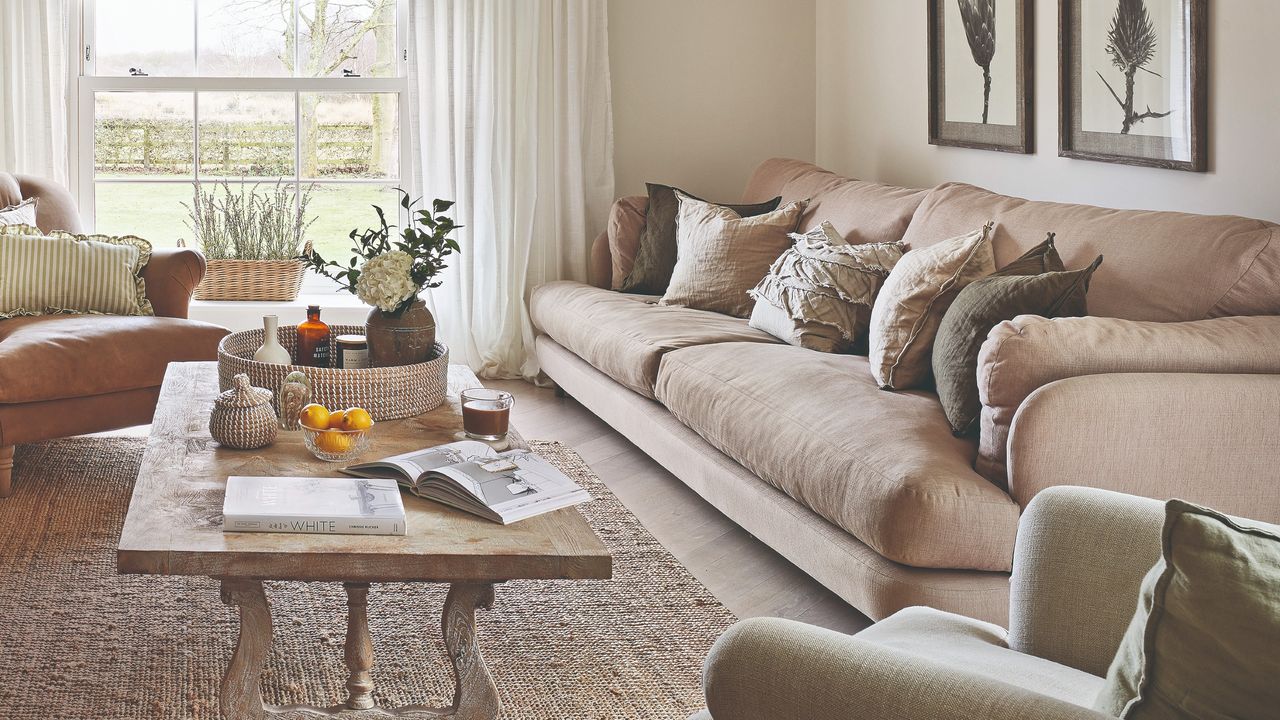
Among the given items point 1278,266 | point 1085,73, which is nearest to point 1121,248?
point 1278,266

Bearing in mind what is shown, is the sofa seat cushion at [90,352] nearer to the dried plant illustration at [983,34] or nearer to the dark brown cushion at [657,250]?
the dark brown cushion at [657,250]

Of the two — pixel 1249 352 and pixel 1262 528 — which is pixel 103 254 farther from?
pixel 1262 528

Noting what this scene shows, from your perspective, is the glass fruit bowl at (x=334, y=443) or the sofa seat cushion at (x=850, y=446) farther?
the sofa seat cushion at (x=850, y=446)

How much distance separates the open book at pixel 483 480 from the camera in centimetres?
188

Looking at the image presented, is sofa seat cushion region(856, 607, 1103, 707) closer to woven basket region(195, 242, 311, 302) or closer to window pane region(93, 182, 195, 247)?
woven basket region(195, 242, 311, 302)

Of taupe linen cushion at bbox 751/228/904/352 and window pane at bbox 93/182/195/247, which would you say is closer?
taupe linen cushion at bbox 751/228/904/352

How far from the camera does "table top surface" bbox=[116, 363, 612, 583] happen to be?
167 centimetres

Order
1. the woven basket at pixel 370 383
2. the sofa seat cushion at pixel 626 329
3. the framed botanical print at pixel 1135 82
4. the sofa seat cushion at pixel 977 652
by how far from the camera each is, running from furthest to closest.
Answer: the sofa seat cushion at pixel 626 329 → the framed botanical print at pixel 1135 82 → the woven basket at pixel 370 383 → the sofa seat cushion at pixel 977 652

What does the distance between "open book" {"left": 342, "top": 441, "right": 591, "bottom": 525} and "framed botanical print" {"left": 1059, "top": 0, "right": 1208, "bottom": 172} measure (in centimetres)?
209

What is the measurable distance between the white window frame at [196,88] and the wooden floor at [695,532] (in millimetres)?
1542

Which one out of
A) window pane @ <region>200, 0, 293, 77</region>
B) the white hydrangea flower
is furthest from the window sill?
the white hydrangea flower

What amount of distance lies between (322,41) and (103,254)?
1.69 meters

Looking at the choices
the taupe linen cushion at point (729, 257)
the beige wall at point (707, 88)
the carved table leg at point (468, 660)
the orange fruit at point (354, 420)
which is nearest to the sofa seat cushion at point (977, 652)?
the carved table leg at point (468, 660)

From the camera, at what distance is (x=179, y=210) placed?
5.34 m
